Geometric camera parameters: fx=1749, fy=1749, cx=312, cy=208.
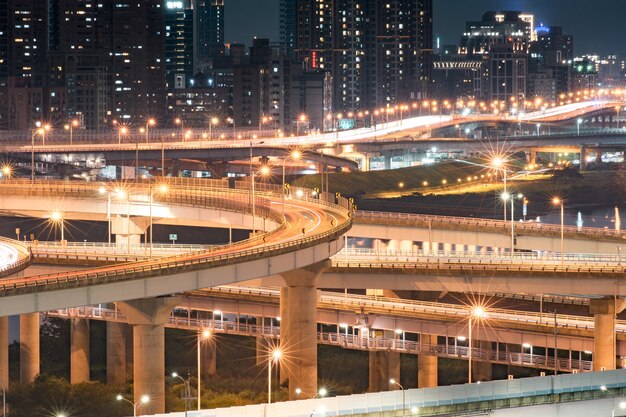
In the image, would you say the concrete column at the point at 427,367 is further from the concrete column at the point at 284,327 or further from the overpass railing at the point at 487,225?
the overpass railing at the point at 487,225

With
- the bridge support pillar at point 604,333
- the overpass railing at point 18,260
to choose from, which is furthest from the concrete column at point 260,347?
the bridge support pillar at point 604,333

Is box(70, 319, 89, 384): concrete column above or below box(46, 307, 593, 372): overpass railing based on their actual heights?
below

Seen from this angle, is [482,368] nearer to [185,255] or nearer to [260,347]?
[260,347]

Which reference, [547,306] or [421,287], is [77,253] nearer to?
[421,287]

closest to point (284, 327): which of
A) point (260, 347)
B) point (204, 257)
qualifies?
point (204, 257)

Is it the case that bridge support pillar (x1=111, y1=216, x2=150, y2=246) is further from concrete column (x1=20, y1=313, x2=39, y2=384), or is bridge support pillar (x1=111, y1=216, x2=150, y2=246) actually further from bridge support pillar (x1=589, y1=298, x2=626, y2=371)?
bridge support pillar (x1=589, y1=298, x2=626, y2=371)

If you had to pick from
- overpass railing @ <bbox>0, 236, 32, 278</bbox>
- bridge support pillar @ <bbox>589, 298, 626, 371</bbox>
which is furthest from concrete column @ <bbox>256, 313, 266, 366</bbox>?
bridge support pillar @ <bbox>589, 298, 626, 371</bbox>

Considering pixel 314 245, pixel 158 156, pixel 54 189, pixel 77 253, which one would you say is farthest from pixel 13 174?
pixel 314 245
